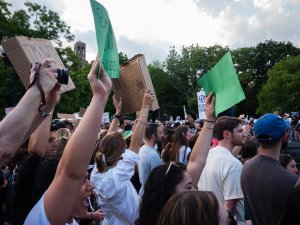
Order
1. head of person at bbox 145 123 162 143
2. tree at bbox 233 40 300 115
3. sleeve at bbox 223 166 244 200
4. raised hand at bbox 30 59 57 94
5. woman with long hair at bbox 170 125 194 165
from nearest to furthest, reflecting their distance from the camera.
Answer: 1. raised hand at bbox 30 59 57 94
2. sleeve at bbox 223 166 244 200
3. head of person at bbox 145 123 162 143
4. woman with long hair at bbox 170 125 194 165
5. tree at bbox 233 40 300 115

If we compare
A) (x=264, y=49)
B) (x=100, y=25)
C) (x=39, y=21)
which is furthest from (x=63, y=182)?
(x=264, y=49)

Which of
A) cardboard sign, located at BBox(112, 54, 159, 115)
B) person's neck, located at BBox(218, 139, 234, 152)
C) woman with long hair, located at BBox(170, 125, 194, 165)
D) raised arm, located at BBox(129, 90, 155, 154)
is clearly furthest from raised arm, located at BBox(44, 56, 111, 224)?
woman with long hair, located at BBox(170, 125, 194, 165)

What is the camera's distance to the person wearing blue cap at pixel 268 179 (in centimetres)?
335

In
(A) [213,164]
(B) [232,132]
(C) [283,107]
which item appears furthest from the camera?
(C) [283,107]

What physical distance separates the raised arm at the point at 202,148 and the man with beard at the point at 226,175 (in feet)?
2.91

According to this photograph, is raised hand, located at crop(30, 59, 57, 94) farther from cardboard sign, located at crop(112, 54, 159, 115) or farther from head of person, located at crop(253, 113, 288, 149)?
cardboard sign, located at crop(112, 54, 159, 115)

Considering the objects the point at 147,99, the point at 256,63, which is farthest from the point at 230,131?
the point at 256,63

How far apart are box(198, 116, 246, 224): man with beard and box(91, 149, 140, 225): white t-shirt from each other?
86 centimetres

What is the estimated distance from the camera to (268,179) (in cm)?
344

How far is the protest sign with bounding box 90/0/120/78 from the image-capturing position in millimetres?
2512

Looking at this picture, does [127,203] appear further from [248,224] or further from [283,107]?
[283,107]

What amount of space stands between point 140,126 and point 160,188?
1869 mm

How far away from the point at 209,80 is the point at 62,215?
6.76ft

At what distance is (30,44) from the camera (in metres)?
4.59
